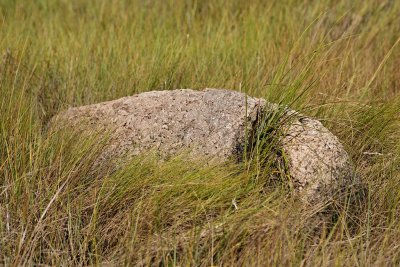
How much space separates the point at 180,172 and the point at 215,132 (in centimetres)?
29

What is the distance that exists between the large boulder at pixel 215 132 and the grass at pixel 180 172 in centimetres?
9

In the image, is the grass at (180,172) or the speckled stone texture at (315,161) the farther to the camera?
the speckled stone texture at (315,161)

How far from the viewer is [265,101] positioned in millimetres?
3285

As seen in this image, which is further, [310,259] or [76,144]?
[76,144]

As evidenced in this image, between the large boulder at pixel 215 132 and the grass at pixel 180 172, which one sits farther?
the large boulder at pixel 215 132

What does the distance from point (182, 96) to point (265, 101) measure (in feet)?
1.20

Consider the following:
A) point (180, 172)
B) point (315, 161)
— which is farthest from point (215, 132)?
point (315, 161)

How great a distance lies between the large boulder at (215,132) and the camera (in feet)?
10.1

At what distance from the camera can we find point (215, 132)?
10.6 ft

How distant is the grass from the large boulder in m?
0.09

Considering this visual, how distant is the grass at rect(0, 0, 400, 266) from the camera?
8.91ft

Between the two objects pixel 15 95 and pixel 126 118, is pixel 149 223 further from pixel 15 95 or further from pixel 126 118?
pixel 15 95

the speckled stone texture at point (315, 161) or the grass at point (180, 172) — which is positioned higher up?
the speckled stone texture at point (315, 161)

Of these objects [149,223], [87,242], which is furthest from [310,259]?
[87,242]
